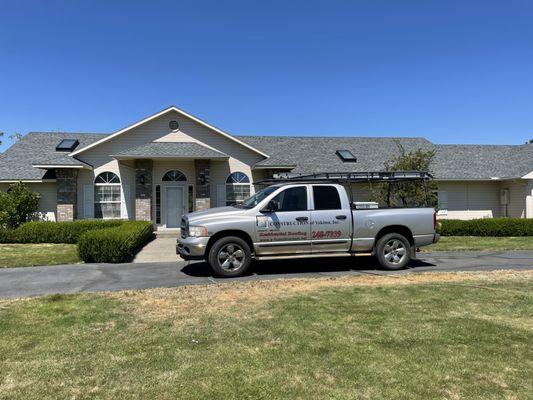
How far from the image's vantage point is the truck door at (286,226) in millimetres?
9555

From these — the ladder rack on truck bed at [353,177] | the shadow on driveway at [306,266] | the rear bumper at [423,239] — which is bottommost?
the shadow on driveway at [306,266]

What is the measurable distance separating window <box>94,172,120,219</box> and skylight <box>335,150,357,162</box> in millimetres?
12035

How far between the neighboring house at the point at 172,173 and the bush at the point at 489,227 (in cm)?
328

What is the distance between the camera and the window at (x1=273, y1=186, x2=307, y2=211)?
386 inches

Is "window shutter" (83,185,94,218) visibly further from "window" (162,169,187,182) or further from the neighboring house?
"window" (162,169,187,182)

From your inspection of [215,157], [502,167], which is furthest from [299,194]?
[502,167]

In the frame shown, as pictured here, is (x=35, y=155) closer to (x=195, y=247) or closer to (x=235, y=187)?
(x=235, y=187)

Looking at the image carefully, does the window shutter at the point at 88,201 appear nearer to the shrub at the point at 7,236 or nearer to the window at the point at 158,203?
the window at the point at 158,203

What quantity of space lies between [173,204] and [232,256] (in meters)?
12.9

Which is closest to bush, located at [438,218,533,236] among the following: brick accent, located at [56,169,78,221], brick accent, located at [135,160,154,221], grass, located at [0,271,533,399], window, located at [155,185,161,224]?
window, located at [155,185,161,224]

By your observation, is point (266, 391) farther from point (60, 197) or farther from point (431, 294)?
point (60, 197)

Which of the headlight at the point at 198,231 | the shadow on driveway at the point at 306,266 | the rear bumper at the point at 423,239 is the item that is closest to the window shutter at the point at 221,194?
the shadow on driveway at the point at 306,266

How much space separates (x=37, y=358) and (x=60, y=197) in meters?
17.3

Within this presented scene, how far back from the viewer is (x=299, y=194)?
995 centimetres
